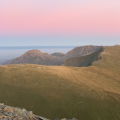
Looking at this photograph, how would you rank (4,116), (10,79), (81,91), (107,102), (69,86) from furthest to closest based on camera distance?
1. (10,79)
2. (69,86)
3. (81,91)
4. (107,102)
5. (4,116)

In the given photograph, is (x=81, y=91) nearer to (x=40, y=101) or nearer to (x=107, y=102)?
(x=107, y=102)

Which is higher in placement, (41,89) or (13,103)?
(41,89)

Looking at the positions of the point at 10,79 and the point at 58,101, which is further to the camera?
the point at 10,79

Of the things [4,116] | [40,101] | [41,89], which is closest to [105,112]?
[40,101]

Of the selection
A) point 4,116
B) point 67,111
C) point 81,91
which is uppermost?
point 4,116

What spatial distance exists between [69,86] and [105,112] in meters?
16.4

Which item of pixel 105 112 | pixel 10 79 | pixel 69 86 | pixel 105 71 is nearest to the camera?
pixel 105 112

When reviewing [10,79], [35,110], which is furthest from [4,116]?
[10,79]

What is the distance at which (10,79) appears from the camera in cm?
4925

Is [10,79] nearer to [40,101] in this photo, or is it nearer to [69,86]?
[40,101]

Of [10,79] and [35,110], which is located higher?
[10,79]

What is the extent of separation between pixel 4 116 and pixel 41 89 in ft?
89.3

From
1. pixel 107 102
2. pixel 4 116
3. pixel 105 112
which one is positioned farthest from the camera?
pixel 107 102

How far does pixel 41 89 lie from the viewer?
42219mm
